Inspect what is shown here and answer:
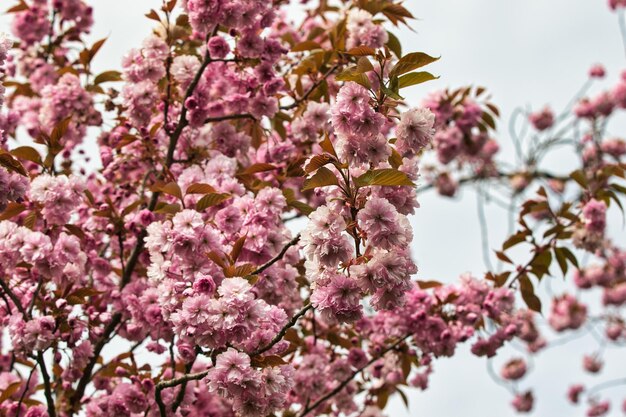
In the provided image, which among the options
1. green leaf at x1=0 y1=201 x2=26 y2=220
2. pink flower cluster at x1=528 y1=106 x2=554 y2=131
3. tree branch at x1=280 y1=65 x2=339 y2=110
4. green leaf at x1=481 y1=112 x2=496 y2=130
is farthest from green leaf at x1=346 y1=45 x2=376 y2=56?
pink flower cluster at x1=528 y1=106 x2=554 y2=131

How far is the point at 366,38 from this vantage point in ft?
10.5

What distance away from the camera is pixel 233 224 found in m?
2.51

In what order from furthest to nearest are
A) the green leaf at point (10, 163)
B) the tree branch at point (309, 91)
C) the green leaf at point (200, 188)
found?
the tree branch at point (309, 91), the green leaf at point (200, 188), the green leaf at point (10, 163)

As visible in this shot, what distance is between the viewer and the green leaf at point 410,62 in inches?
75.7

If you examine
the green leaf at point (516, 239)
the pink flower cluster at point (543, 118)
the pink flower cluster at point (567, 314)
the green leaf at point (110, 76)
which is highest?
the pink flower cluster at point (543, 118)

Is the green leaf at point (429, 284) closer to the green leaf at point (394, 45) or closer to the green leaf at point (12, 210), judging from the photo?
the green leaf at point (394, 45)

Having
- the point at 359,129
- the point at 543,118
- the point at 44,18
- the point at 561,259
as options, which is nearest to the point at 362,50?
Answer: the point at 359,129

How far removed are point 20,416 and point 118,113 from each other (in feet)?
4.88

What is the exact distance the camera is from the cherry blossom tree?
1.92 m

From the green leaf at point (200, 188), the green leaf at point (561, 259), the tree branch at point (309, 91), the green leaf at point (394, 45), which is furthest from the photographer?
the green leaf at point (394, 45)

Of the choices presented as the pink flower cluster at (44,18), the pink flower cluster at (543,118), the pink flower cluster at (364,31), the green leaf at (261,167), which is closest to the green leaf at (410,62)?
the green leaf at (261,167)

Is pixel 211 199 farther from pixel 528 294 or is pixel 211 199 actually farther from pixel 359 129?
pixel 528 294

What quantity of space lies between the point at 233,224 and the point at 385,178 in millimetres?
832

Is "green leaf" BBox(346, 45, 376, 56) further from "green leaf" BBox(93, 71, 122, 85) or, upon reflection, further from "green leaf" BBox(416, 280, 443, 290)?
"green leaf" BBox(93, 71, 122, 85)
